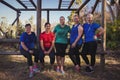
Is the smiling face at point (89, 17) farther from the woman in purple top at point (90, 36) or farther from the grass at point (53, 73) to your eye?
the grass at point (53, 73)

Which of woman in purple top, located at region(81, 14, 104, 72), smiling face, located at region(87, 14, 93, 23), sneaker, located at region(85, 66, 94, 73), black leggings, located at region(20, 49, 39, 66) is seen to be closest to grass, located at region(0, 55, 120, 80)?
sneaker, located at region(85, 66, 94, 73)

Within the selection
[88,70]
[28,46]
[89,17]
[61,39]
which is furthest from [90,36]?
[28,46]

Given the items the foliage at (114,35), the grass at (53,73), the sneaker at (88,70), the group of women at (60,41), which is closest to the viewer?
A: the grass at (53,73)

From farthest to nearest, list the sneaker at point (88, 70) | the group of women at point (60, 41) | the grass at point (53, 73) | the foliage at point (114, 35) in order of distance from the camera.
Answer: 1. the foliage at point (114, 35)
2. the sneaker at point (88, 70)
3. the group of women at point (60, 41)
4. the grass at point (53, 73)

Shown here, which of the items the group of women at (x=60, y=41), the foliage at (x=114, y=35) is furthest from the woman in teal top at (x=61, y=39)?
the foliage at (x=114, y=35)

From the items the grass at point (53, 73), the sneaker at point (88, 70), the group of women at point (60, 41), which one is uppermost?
the group of women at point (60, 41)

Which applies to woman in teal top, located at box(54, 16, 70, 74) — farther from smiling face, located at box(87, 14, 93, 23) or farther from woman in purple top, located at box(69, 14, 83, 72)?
smiling face, located at box(87, 14, 93, 23)

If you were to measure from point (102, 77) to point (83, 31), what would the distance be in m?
1.52

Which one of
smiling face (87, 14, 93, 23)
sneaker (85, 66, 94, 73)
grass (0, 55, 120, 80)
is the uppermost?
smiling face (87, 14, 93, 23)

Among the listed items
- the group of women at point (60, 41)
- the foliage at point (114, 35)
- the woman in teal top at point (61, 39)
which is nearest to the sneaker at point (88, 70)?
the group of women at point (60, 41)

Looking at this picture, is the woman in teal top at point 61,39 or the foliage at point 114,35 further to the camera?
the foliage at point 114,35

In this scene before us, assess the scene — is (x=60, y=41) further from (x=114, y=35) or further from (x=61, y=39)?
(x=114, y=35)

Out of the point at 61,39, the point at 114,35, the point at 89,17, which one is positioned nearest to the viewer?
the point at 89,17

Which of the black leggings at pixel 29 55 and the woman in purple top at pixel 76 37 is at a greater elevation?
the woman in purple top at pixel 76 37
